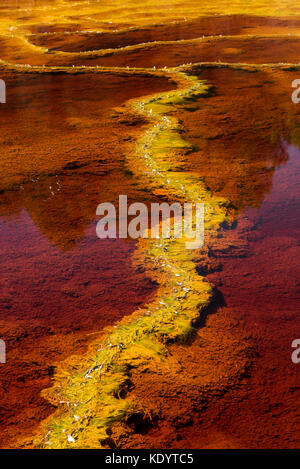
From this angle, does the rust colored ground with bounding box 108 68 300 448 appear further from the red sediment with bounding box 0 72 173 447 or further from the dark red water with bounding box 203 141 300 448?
the red sediment with bounding box 0 72 173 447

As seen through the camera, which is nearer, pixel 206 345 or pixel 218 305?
pixel 206 345

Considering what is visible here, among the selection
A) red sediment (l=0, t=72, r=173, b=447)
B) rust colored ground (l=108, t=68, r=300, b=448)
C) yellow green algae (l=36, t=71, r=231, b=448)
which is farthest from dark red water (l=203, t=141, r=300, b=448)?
red sediment (l=0, t=72, r=173, b=447)

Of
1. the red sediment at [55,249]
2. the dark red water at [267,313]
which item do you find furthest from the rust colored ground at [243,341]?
the red sediment at [55,249]

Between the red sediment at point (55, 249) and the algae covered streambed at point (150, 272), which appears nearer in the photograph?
the algae covered streambed at point (150, 272)

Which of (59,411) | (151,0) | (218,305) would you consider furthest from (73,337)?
(151,0)

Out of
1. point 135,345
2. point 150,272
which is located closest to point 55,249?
point 150,272

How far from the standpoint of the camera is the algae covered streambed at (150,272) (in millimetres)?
2242

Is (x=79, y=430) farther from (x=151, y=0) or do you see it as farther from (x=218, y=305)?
(x=151, y=0)

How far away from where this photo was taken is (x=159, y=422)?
2.19 m

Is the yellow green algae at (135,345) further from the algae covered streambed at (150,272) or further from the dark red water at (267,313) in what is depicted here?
the dark red water at (267,313)

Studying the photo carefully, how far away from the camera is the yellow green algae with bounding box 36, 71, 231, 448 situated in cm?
220

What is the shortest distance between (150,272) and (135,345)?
28.3 inches

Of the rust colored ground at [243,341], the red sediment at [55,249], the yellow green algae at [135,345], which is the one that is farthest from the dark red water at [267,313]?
the red sediment at [55,249]

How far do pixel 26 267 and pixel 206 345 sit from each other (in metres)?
1.52
